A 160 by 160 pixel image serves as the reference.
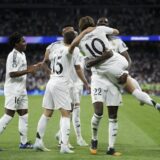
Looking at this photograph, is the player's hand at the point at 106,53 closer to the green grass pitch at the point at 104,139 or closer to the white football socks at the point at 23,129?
the green grass pitch at the point at 104,139

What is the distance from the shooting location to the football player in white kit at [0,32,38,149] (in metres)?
10.1

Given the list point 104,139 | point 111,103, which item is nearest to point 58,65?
point 111,103

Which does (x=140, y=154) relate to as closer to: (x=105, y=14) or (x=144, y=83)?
(x=144, y=83)

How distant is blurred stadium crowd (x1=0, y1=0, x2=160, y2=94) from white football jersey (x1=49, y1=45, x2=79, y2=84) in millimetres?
37440

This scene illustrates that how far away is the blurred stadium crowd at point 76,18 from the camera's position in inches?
1917

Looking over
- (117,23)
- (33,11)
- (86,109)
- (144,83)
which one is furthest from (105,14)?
(86,109)

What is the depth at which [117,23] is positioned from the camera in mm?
49469

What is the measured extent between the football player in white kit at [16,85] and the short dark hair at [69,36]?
101 centimetres

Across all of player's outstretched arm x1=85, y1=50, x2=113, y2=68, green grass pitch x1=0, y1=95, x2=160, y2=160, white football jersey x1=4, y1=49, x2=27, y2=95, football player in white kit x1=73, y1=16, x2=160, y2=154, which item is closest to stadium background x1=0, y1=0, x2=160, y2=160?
green grass pitch x1=0, y1=95, x2=160, y2=160

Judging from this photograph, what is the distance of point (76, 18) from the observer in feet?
165

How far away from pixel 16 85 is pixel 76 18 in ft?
133

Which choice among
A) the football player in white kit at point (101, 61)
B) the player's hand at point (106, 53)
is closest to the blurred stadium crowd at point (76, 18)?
the football player in white kit at point (101, 61)

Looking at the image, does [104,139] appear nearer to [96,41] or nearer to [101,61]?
[101,61]

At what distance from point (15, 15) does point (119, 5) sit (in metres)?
10.7
